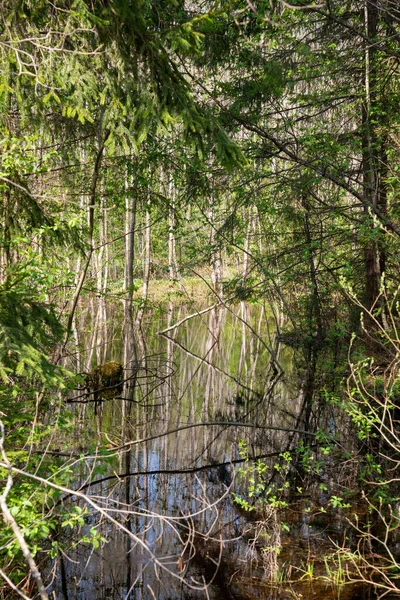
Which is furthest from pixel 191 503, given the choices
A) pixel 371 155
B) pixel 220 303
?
pixel 371 155

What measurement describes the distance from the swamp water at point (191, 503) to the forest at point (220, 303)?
3 centimetres

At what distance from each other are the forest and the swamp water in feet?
0.11

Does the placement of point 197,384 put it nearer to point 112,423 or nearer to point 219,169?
point 112,423

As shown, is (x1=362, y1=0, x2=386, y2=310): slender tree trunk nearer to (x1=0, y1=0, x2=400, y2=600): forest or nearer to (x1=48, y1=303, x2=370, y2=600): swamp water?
(x1=0, y1=0, x2=400, y2=600): forest

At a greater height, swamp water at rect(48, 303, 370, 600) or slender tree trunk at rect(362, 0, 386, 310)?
slender tree trunk at rect(362, 0, 386, 310)

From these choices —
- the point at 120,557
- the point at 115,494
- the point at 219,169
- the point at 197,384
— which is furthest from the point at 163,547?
the point at 197,384

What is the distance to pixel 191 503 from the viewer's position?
646 cm

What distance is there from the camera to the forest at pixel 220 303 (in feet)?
14.4

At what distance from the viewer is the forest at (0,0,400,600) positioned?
4.38m

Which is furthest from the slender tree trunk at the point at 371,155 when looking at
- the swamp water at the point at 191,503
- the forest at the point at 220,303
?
the swamp water at the point at 191,503

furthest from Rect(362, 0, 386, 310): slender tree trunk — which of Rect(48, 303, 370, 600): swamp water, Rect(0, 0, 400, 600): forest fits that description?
Rect(48, 303, 370, 600): swamp water

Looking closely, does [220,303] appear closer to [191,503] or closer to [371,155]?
[371,155]

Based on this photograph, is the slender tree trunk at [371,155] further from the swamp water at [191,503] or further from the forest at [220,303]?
the swamp water at [191,503]

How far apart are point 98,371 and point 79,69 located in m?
7.03
